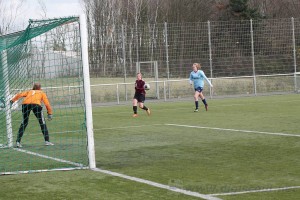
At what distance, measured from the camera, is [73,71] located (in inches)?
471

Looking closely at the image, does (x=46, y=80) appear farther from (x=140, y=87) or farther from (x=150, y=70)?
(x=150, y=70)

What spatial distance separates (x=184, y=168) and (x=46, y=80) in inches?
188

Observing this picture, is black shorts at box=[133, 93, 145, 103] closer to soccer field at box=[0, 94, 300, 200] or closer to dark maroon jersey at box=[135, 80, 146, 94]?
dark maroon jersey at box=[135, 80, 146, 94]

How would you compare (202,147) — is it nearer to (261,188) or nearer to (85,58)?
(85,58)

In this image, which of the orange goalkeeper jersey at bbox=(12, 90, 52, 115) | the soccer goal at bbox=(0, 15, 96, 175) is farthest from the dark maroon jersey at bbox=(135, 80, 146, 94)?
the orange goalkeeper jersey at bbox=(12, 90, 52, 115)

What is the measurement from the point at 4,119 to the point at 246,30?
27328 mm

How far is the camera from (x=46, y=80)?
44.8ft

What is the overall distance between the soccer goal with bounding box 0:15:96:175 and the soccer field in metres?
0.68

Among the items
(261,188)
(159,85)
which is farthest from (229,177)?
(159,85)

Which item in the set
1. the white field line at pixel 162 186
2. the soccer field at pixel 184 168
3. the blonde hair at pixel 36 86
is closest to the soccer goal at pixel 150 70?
the soccer field at pixel 184 168

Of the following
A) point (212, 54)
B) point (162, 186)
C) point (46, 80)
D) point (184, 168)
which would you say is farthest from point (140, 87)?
point (212, 54)

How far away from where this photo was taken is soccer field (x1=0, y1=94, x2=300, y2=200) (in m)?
8.14

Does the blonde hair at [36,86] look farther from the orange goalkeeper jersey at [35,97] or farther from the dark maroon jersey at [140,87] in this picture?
the dark maroon jersey at [140,87]

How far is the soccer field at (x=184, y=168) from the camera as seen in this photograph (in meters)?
8.14
